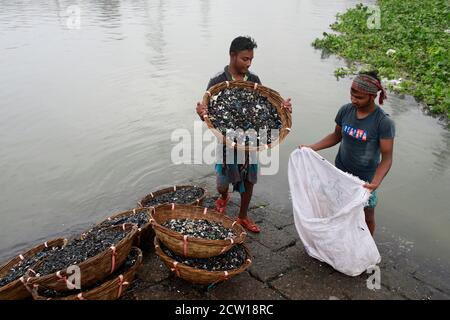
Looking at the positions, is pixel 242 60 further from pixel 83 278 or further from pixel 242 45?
pixel 83 278

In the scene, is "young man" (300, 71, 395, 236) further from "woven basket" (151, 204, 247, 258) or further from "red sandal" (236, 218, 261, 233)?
"woven basket" (151, 204, 247, 258)

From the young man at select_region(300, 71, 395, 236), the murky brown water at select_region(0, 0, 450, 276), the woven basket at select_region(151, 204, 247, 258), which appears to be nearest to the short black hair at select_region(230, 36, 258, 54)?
the young man at select_region(300, 71, 395, 236)

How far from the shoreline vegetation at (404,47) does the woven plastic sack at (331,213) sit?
5483mm

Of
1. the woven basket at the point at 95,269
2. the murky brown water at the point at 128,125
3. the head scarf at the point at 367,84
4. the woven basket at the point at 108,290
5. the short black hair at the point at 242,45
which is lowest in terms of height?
the murky brown water at the point at 128,125

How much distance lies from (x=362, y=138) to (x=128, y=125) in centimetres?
510

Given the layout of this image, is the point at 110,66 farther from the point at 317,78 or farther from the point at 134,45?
the point at 317,78

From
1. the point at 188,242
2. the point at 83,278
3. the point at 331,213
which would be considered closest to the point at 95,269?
the point at 83,278

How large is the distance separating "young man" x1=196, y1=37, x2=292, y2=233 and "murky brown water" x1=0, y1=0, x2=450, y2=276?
1072 mm

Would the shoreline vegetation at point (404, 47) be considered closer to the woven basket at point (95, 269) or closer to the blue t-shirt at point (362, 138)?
the blue t-shirt at point (362, 138)

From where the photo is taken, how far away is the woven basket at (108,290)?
2738 millimetres

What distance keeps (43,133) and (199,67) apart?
541 cm

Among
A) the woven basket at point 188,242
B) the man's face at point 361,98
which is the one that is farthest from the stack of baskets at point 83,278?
the man's face at point 361,98

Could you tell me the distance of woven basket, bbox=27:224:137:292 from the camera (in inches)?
107

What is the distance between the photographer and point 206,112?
11.5 ft
